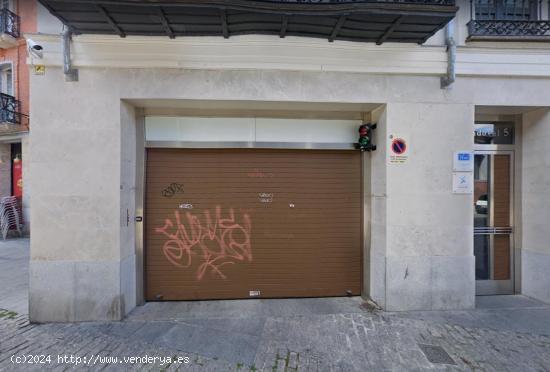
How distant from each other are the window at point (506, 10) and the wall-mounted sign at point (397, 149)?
7.99 feet

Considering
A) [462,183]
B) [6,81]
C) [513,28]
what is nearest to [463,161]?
[462,183]

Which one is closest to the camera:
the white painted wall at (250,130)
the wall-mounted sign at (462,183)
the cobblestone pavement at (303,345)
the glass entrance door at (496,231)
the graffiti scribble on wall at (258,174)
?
the cobblestone pavement at (303,345)

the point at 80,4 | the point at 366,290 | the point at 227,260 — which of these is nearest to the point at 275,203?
the point at 227,260

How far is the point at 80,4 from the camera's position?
3.13 meters

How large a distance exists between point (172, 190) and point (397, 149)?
372 centimetres

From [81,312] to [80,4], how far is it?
4079mm

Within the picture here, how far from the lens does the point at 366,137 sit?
4.32 metres

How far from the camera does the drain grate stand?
2.94 meters

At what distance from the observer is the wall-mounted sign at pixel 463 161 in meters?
4.05

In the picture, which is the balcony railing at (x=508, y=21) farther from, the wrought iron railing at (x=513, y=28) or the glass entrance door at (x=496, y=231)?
the glass entrance door at (x=496, y=231)

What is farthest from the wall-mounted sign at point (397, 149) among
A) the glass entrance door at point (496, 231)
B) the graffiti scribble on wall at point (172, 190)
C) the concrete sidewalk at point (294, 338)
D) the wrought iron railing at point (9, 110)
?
the wrought iron railing at point (9, 110)

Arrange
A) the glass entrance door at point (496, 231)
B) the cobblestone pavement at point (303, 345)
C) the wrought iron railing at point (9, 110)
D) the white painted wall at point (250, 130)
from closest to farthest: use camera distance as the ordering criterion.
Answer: the cobblestone pavement at point (303, 345) < the white painted wall at point (250, 130) < the glass entrance door at point (496, 231) < the wrought iron railing at point (9, 110)

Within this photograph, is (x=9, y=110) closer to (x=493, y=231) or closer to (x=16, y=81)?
(x=16, y=81)

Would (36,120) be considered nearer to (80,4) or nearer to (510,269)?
(80,4)
